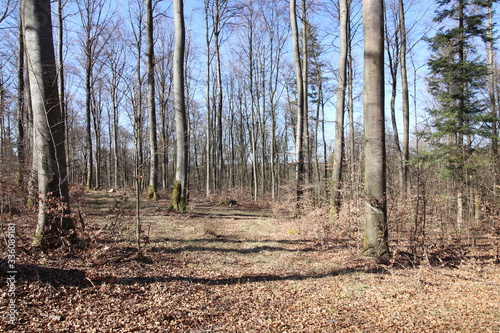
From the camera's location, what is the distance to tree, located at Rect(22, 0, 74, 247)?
5098 mm

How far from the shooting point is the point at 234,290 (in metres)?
4.81

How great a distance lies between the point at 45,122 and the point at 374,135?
6.36 m

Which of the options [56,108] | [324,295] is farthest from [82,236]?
[324,295]

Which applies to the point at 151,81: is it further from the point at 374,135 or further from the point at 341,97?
the point at 374,135

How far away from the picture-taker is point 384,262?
6.20 metres

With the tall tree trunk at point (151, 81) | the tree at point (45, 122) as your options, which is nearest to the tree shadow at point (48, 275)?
the tree at point (45, 122)

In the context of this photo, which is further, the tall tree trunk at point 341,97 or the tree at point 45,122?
the tall tree trunk at point 341,97

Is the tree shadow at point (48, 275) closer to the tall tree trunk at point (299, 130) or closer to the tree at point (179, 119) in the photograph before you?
the tree at point (179, 119)

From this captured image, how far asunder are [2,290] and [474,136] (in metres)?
17.1

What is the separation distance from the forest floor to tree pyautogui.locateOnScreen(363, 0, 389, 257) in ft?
1.87

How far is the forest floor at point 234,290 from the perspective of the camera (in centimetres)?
363

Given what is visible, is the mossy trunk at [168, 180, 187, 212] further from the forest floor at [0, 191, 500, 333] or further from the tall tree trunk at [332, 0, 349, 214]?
the tall tree trunk at [332, 0, 349, 214]

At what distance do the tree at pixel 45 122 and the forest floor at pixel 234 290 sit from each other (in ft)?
1.62

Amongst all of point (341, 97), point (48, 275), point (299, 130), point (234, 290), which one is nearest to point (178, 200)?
point (299, 130)
